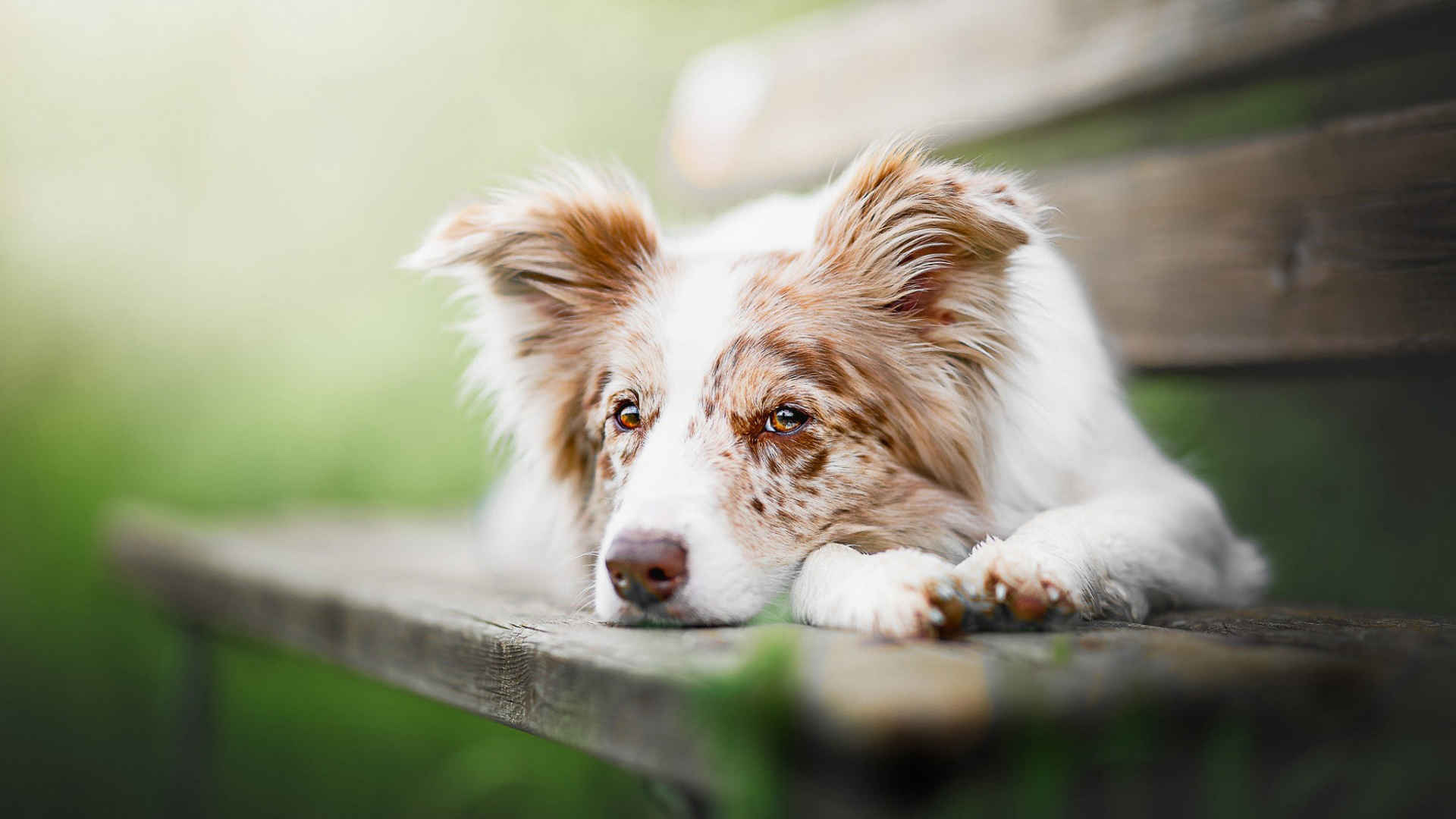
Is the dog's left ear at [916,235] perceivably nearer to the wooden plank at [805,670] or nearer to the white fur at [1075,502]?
the white fur at [1075,502]

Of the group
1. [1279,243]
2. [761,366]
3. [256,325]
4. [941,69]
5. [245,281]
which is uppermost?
[941,69]

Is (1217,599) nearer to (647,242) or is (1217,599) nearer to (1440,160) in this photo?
(1440,160)

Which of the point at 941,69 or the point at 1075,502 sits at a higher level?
the point at 941,69

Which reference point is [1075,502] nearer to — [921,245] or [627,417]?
[921,245]

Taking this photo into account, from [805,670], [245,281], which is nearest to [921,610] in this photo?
[805,670]

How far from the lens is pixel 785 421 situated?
1747mm

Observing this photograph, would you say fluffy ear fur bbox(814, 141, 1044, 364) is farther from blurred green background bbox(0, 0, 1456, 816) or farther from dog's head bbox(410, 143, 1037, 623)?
blurred green background bbox(0, 0, 1456, 816)

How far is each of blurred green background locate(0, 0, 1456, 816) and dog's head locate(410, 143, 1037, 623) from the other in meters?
1.85

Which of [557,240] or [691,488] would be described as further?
[557,240]

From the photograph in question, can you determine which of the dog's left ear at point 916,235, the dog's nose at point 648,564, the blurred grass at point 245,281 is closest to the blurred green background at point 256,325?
the blurred grass at point 245,281

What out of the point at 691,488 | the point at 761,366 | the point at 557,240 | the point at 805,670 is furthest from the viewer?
the point at 557,240

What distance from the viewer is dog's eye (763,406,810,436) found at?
1738mm

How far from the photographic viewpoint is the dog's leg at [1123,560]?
137cm

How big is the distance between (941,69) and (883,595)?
7.68 ft
